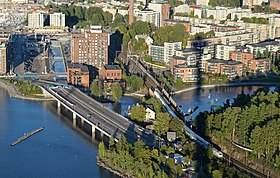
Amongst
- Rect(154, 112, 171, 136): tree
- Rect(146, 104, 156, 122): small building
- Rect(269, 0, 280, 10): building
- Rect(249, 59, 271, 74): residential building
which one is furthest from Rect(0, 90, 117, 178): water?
Rect(269, 0, 280, 10): building

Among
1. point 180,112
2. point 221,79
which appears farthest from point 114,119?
point 221,79

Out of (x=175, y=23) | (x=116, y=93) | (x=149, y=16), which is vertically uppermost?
(x=149, y=16)

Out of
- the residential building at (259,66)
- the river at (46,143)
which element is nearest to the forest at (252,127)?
the river at (46,143)

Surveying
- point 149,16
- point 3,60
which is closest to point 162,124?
point 3,60

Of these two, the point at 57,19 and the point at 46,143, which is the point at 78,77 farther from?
the point at 57,19

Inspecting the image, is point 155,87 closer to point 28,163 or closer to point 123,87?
point 123,87

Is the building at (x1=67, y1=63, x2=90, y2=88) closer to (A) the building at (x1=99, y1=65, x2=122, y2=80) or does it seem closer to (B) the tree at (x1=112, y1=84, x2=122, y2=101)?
(A) the building at (x1=99, y1=65, x2=122, y2=80)
